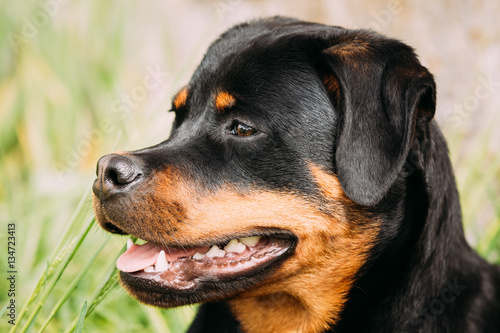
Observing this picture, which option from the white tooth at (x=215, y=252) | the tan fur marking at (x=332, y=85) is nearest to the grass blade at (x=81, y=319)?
the white tooth at (x=215, y=252)

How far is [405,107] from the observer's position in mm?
2074

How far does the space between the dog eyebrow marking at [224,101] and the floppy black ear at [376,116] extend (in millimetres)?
426

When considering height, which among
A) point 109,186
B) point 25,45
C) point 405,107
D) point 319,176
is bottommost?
point 25,45

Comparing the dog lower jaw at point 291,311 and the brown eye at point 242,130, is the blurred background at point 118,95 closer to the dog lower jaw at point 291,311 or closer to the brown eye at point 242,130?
the dog lower jaw at point 291,311

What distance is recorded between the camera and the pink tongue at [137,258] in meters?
2.15

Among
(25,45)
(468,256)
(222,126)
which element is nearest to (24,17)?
(25,45)

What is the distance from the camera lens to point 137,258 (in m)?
2.21

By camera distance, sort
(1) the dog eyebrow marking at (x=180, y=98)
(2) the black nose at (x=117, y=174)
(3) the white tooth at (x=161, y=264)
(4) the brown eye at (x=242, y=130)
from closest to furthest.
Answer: (2) the black nose at (x=117, y=174) < (3) the white tooth at (x=161, y=264) < (4) the brown eye at (x=242, y=130) < (1) the dog eyebrow marking at (x=180, y=98)

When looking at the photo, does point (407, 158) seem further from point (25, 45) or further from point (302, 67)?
point (25, 45)

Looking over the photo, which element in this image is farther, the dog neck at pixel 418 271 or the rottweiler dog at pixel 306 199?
the dog neck at pixel 418 271

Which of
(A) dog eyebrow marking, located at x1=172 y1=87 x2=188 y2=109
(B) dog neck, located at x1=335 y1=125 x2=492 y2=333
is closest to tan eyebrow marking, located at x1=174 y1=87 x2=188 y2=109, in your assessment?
(A) dog eyebrow marking, located at x1=172 y1=87 x2=188 y2=109

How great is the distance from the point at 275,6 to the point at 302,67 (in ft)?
10.4

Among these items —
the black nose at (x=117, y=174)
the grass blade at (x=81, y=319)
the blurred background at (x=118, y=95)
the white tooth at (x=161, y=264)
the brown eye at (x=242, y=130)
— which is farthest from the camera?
the blurred background at (x=118, y=95)

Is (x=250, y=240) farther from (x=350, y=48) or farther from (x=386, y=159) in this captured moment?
(x=350, y=48)
